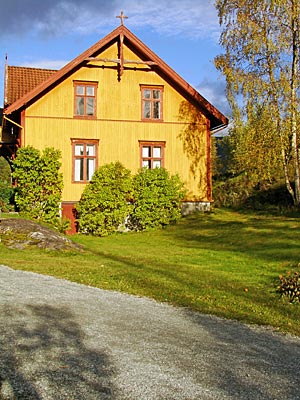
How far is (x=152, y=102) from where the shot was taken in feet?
92.6


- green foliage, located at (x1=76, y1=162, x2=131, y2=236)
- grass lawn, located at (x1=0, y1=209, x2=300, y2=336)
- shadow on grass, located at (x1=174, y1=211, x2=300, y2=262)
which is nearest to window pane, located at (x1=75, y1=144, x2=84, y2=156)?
green foliage, located at (x1=76, y1=162, x2=131, y2=236)

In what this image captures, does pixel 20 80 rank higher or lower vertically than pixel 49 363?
higher

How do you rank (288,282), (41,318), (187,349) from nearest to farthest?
(187,349)
(41,318)
(288,282)

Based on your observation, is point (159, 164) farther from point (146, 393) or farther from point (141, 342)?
point (146, 393)

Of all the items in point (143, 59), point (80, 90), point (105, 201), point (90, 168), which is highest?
point (143, 59)

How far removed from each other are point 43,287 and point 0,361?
508 cm

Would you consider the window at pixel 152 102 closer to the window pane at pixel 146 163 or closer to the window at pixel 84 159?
the window pane at pixel 146 163

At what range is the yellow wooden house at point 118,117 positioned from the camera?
88.3ft

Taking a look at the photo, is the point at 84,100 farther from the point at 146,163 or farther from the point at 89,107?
the point at 146,163

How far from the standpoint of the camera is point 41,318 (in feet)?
26.2

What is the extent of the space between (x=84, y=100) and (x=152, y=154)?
4.59 m

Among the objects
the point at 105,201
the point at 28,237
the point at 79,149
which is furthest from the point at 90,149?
the point at 28,237

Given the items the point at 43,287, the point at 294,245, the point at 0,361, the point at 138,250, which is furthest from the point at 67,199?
the point at 0,361

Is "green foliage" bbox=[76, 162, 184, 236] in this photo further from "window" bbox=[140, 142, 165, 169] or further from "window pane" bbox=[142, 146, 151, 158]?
A: "window pane" bbox=[142, 146, 151, 158]
